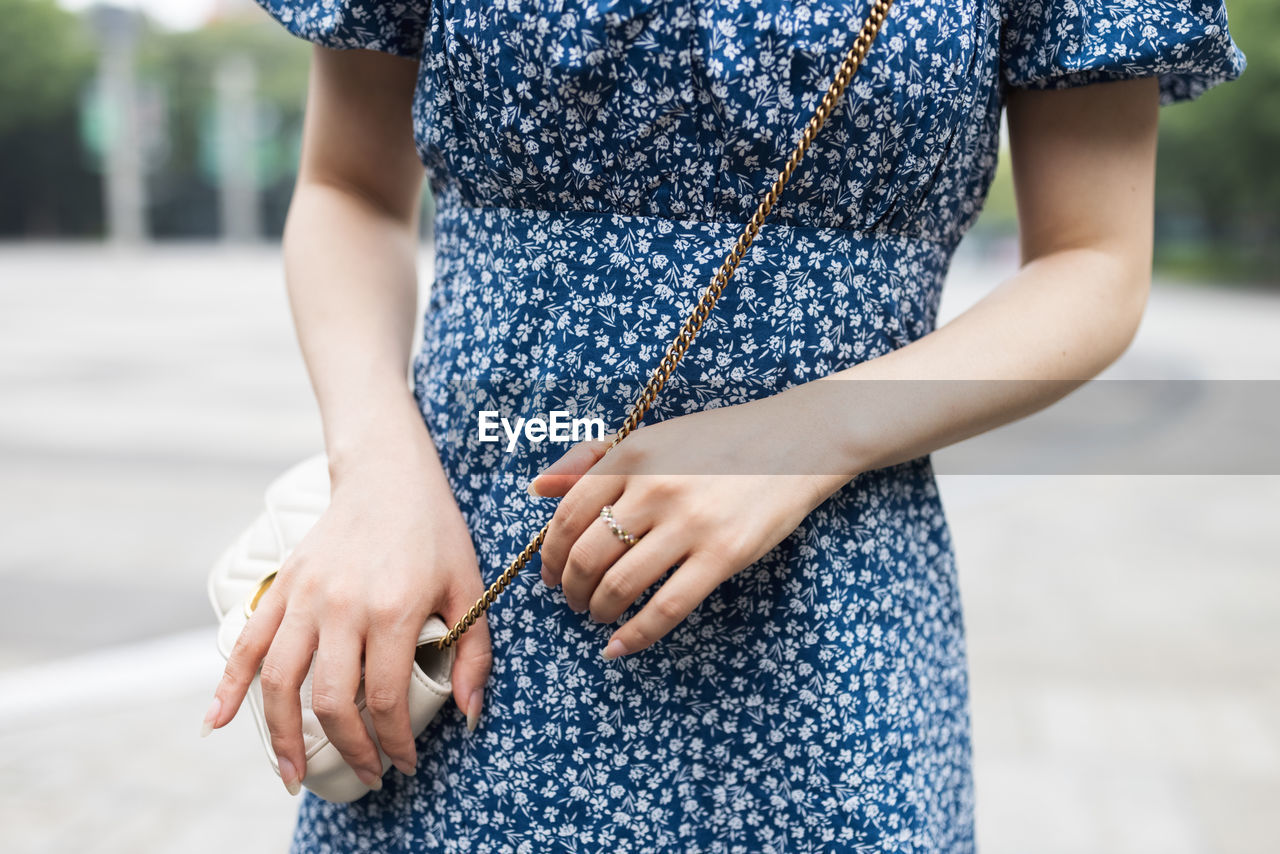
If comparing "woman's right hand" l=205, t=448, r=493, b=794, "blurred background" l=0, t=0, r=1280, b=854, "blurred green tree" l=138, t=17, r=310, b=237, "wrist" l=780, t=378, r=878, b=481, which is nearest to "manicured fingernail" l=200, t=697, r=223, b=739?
"woman's right hand" l=205, t=448, r=493, b=794

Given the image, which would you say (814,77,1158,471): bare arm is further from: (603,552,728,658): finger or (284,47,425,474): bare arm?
(284,47,425,474): bare arm

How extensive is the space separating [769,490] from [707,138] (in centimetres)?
24

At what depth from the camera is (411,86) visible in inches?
35.3

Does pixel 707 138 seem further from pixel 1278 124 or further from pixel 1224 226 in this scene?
pixel 1224 226

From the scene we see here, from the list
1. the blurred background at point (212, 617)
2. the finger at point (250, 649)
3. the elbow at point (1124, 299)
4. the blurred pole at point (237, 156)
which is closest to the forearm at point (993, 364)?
the elbow at point (1124, 299)

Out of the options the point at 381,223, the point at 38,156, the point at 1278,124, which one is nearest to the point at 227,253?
the point at 38,156

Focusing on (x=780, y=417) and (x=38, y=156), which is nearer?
(x=780, y=417)

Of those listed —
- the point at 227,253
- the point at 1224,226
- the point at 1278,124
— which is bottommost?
the point at 227,253

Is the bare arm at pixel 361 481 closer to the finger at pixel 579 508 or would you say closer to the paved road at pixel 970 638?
the finger at pixel 579 508

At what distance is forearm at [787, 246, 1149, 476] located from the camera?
70 centimetres

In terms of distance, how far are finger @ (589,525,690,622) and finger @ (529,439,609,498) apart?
6 cm

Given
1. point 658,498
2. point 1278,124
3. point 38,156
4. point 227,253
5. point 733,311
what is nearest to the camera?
point 658,498

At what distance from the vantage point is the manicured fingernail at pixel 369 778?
0.73 meters

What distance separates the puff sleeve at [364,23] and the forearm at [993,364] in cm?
41
